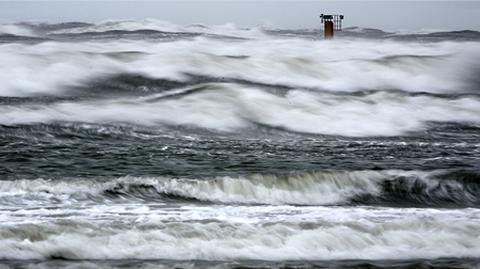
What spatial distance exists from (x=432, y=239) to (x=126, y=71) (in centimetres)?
1416

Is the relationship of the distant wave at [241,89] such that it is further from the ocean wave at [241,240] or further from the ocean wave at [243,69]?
the ocean wave at [241,240]

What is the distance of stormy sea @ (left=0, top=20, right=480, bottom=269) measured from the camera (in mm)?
6238

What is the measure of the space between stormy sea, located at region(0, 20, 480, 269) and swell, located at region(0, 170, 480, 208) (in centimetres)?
2

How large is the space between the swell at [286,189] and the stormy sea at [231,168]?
0.02 meters

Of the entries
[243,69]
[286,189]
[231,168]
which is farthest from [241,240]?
[243,69]

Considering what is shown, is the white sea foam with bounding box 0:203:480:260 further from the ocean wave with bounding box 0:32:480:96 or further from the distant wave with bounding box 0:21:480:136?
the ocean wave with bounding box 0:32:480:96

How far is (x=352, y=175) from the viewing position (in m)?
8.91

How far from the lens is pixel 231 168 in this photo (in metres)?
9.37

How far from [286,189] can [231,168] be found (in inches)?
44.2

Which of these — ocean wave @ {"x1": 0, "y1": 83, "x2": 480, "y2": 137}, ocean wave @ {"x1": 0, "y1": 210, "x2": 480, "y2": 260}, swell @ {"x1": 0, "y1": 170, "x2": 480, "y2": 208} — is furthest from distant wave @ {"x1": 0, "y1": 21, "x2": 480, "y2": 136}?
ocean wave @ {"x1": 0, "y1": 210, "x2": 480, "y2": 260}

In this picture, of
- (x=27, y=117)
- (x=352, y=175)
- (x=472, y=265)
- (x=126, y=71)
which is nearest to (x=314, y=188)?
(x=352, y=175)

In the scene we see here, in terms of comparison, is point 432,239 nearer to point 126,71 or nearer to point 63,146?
point 63,146

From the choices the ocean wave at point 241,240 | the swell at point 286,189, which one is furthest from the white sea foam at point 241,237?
the swell at point 286,189

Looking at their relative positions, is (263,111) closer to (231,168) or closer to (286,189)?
(231,168)
